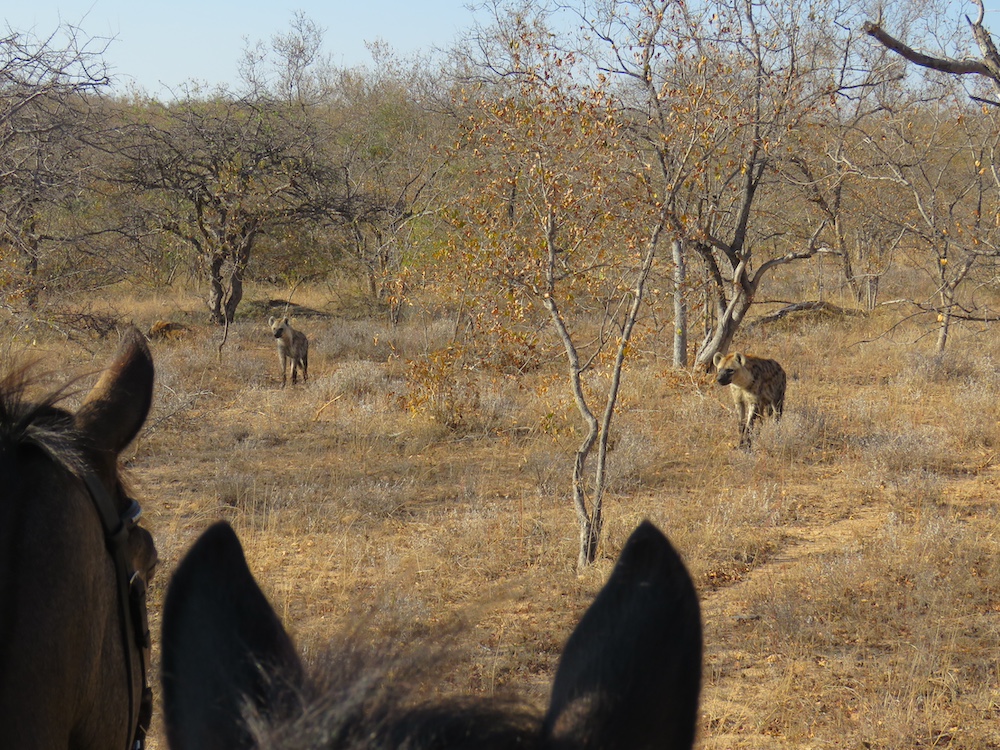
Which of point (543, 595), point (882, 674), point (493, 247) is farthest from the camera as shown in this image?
point (493, 247)

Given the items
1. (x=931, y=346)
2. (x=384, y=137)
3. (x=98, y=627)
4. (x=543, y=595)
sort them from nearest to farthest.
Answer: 1. (x=98, y=627)
2. (x=543, y=595)
3. (x=931, y=346)
4. (x=384, y=137)

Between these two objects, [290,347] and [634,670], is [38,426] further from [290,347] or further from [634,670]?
[290,347]

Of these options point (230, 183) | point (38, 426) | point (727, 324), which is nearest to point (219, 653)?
point (38, 426)

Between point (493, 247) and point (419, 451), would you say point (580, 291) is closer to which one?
point (493, 247)

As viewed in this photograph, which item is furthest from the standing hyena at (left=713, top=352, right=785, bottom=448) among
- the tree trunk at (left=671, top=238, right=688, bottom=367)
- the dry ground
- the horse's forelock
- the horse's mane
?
the horse's forelock

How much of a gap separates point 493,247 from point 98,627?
5.80m

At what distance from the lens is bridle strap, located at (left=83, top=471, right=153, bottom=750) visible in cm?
188

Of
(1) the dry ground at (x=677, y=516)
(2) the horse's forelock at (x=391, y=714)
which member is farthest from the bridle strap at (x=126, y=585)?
(2) the horse's forelock at (x=391, y=714)

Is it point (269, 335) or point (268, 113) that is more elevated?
point (268, 113)

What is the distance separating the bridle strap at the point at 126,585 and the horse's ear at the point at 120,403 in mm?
122

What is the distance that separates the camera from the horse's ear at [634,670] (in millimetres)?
960

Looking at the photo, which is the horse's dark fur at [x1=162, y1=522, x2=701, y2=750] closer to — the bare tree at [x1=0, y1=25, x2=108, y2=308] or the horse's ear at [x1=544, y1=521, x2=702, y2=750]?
the horse's ear at [x1=544, y1=521, x2=702, y2=750]

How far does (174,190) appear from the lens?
16.6 m

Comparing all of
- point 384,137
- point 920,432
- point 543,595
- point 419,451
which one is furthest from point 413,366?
point 384,137
